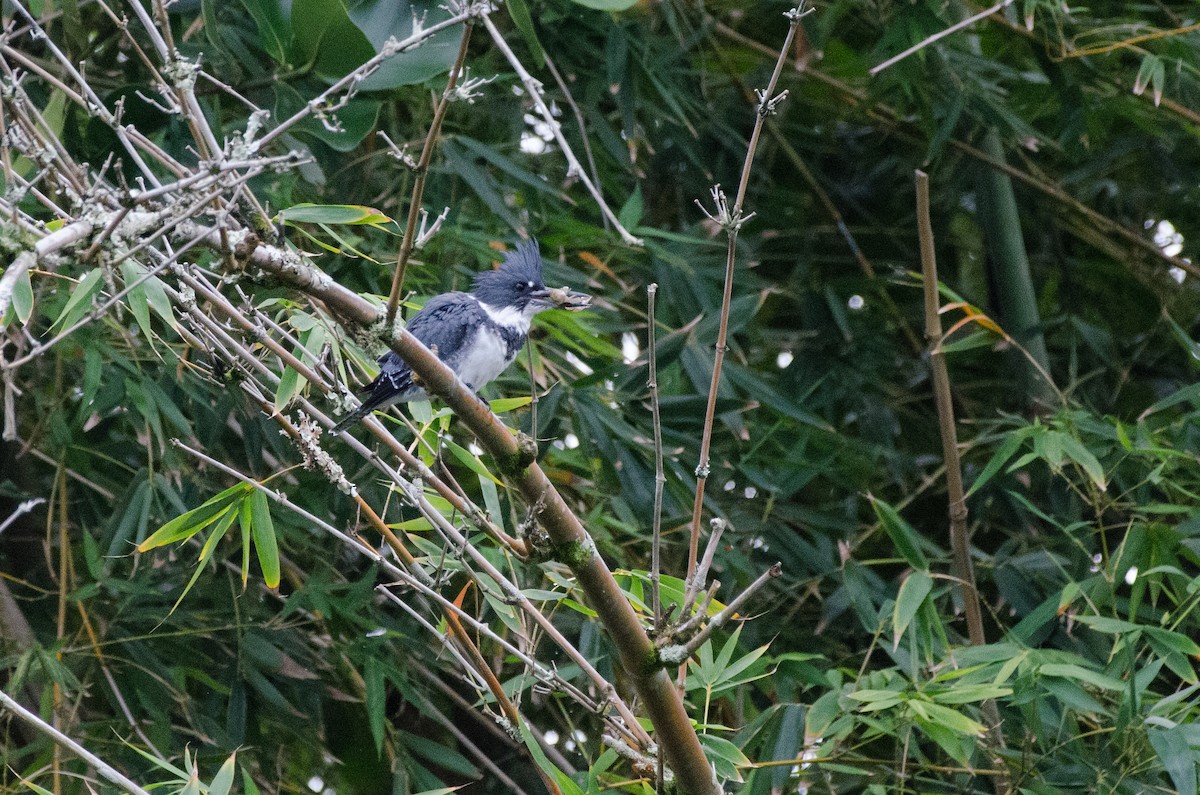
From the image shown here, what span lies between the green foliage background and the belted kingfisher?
0.76 feet

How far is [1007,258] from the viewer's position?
383cm

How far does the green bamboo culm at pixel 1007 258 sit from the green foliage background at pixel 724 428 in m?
0.03

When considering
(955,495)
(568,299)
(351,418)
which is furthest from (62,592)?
(955,495)

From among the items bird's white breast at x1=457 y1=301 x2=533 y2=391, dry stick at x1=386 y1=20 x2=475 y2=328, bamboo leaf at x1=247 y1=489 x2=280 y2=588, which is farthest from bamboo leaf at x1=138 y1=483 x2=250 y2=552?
dry stick at x1=386 y1=20 x2=475 y2=328

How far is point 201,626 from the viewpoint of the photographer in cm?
290

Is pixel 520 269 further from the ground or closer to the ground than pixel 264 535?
closer to the ground

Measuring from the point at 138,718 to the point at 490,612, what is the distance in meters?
0.83

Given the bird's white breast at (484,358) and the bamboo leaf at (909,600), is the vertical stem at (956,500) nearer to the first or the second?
the bamboo leaf at (909,600)

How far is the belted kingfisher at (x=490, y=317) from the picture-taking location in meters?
2.62

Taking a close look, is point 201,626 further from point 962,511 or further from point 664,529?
point 962,511

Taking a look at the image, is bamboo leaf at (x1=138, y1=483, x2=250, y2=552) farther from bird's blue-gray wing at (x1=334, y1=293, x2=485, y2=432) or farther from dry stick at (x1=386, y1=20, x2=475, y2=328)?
dry stick at (x1=386, y1=20, x2=475, y2=328)

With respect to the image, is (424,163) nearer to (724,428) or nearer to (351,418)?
(351,418)

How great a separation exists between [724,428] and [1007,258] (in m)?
1.13

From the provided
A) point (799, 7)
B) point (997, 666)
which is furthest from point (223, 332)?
point (997, 666)
